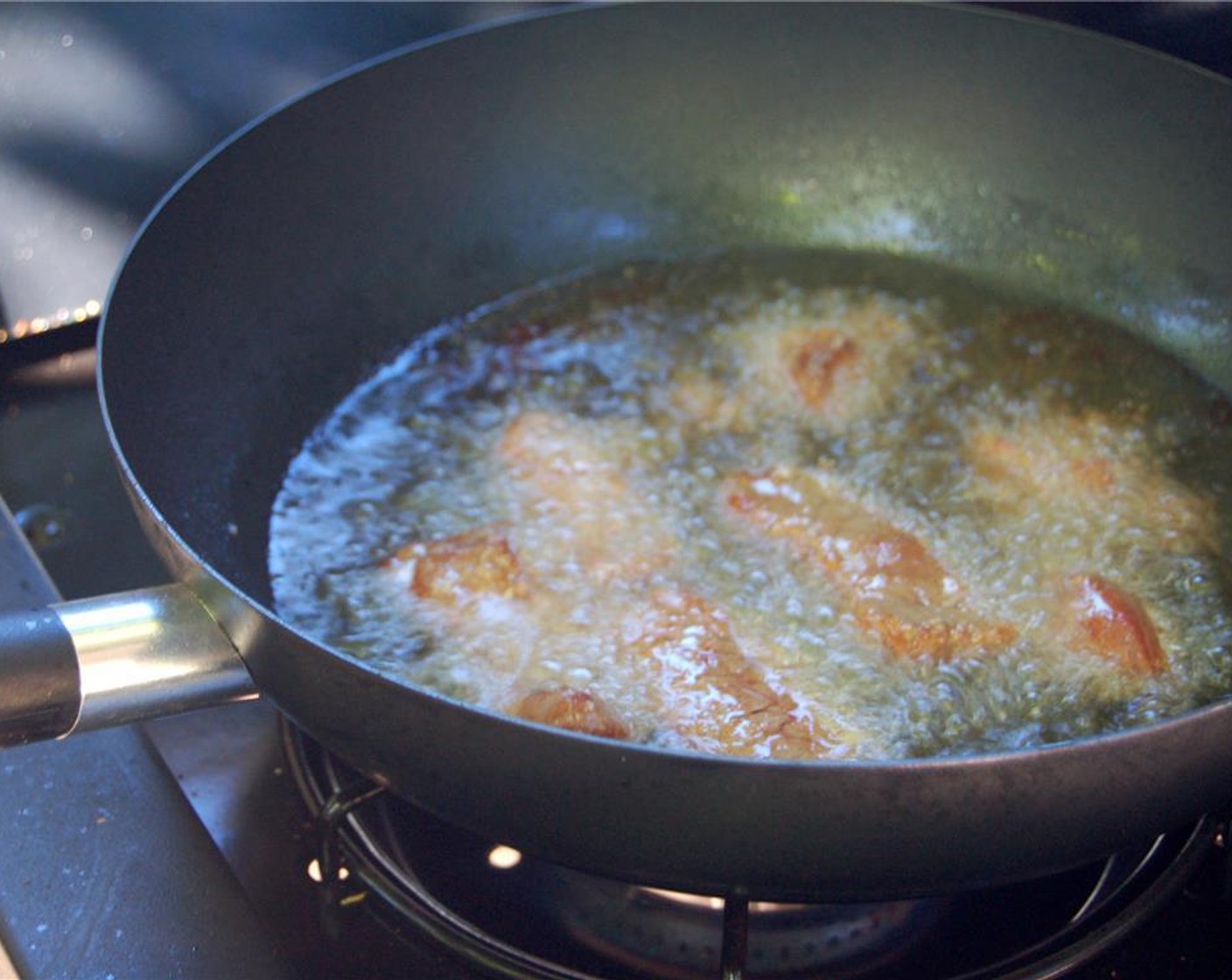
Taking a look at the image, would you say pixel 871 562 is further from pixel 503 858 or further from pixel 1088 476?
pixel 503 858

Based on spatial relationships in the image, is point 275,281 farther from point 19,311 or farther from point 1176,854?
point 1176,854

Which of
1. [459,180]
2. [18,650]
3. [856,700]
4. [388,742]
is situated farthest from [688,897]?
[459,180]

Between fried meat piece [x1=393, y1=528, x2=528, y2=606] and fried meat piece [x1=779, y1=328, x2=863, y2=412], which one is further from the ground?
fried meat piece [x1=779, y1=328, x2=863, y2=412]

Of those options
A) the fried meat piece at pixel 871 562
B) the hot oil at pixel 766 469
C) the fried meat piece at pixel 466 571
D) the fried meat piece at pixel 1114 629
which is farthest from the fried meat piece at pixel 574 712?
the fried meat piece at pixel 1114 629

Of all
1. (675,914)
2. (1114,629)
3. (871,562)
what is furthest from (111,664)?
(1114,629)

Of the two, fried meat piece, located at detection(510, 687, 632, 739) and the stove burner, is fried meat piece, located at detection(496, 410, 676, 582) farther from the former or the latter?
the stove burner

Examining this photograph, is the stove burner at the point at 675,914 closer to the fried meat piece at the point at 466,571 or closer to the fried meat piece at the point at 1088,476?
the fried meat piece at the point at 466,571

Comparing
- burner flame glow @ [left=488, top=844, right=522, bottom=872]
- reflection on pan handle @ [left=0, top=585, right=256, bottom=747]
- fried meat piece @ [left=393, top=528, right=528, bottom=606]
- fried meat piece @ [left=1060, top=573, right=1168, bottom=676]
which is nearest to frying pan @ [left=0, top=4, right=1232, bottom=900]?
reflection on pan handle @ [left=0, top=585, right=256, bottom=747]

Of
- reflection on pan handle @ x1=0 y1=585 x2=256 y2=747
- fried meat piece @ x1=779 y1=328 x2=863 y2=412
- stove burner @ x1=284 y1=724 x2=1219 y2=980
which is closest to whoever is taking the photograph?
reflection on pan handle @ x1=0 y1=585 x2=256 y2=747
